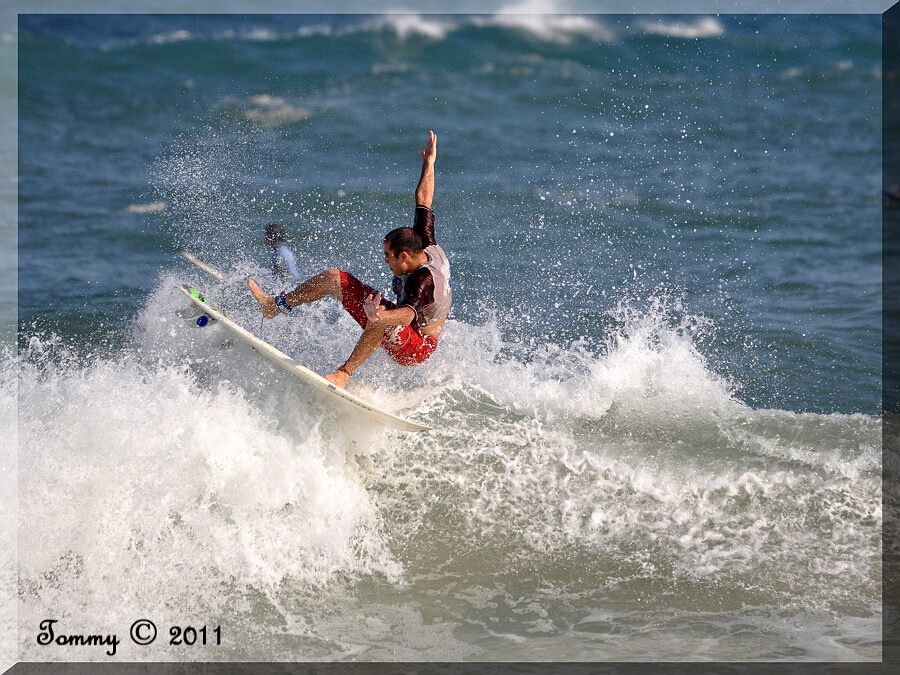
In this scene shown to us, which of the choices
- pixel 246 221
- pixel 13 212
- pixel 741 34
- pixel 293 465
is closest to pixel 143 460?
pixel 293 465

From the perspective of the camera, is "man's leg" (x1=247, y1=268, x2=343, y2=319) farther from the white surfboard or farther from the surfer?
the white surfboard

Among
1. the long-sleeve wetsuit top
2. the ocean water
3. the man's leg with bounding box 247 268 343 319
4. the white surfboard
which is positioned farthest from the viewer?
the man's leg with bounding box 247 268 343 319

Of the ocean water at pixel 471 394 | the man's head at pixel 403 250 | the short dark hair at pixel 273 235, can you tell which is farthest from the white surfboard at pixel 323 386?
the short dark hair at pixel 273 235

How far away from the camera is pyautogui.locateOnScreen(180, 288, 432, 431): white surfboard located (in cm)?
488

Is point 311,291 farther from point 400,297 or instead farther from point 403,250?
point 403,250

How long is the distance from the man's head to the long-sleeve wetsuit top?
0.19ft

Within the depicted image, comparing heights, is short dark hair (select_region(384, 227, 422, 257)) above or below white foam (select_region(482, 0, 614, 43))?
below

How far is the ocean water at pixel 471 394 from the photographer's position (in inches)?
179

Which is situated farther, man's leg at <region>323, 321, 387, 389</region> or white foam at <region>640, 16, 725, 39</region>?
white foam at <region>640, 16, 725, 39</region>

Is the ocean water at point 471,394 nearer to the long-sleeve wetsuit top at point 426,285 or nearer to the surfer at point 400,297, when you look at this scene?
the surfer at point 400,297

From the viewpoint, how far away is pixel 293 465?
5066mm

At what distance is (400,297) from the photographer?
5227 mm

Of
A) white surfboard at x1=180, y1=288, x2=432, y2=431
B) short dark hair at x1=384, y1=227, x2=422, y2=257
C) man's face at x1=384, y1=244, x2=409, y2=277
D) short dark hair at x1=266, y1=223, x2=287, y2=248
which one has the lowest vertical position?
white surfboard at x1=180, y1=288, x2=432, y2=431

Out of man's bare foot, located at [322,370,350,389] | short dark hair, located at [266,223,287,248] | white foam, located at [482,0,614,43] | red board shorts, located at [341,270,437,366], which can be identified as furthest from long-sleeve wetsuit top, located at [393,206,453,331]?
white foam, located at [482,0,614,43]
